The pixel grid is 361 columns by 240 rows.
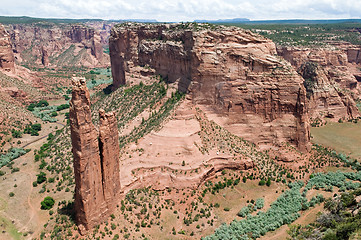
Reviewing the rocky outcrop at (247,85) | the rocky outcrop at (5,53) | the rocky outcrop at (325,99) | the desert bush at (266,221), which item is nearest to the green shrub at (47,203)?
the desert bush at (266,221)

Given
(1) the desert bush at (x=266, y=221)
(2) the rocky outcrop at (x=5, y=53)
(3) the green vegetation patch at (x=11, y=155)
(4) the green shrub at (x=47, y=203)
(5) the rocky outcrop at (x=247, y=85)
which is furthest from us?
(2) the rocky outcrop at (x=5, y=53)

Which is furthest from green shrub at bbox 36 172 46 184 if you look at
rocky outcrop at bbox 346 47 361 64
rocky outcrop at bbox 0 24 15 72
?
rocky outcrop at bbox 346 47 361 64

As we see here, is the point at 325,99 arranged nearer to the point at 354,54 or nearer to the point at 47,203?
the point at 354,54

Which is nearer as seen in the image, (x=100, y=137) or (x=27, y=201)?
(x=100, y=137)

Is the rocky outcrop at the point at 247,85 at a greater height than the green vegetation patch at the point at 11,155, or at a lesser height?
greater

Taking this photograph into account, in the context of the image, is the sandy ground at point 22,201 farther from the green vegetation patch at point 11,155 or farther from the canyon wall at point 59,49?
the canyon wall at point 59,49

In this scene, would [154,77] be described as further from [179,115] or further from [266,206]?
[266,206]

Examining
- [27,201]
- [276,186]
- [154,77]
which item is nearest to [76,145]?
[27,201]
